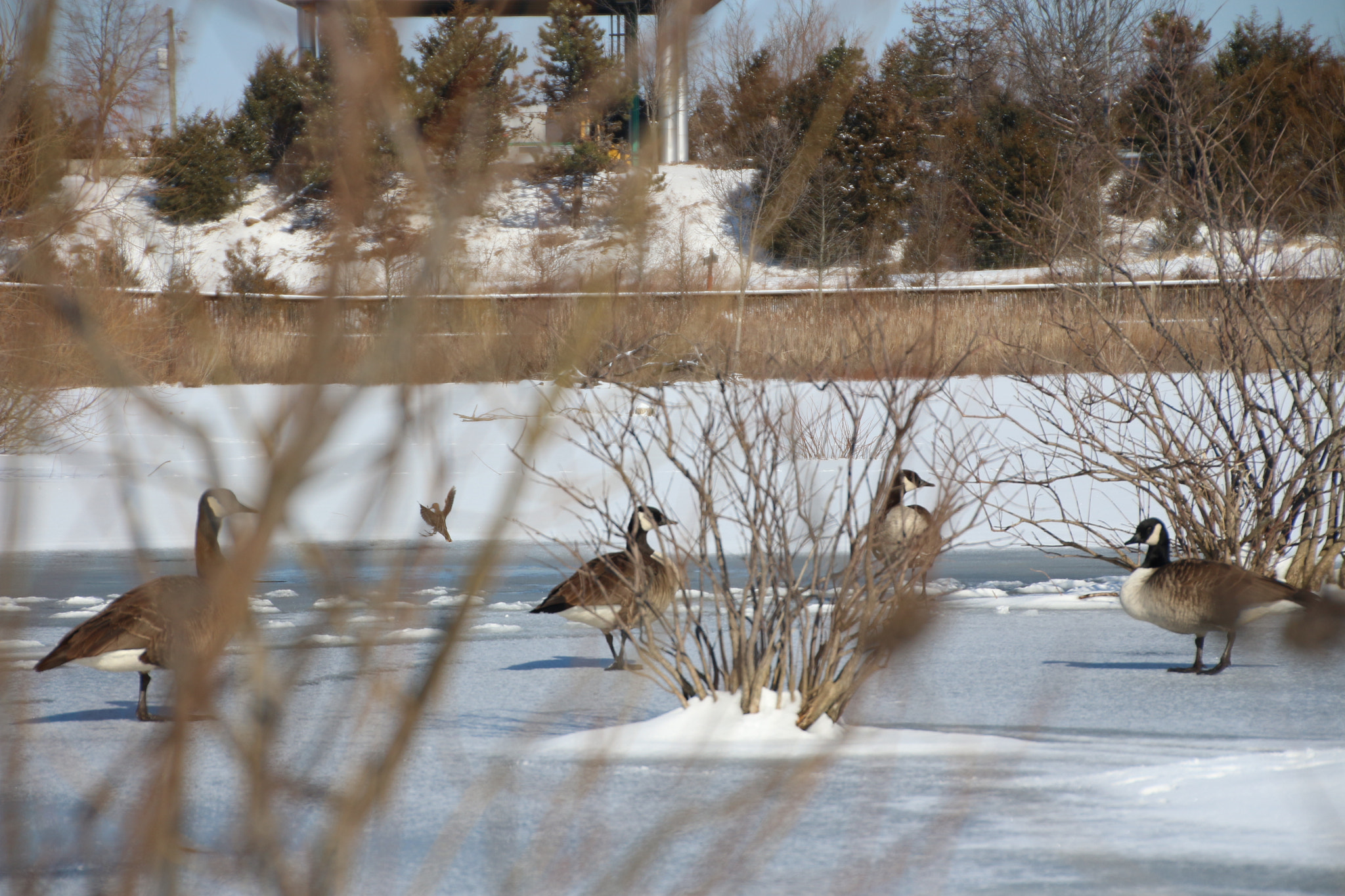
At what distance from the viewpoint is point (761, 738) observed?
140 inches

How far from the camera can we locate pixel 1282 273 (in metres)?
5.81

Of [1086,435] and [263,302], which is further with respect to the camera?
[1086,435]

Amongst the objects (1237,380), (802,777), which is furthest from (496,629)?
(802,777)

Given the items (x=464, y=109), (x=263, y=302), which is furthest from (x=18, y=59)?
(x=263, y=302)

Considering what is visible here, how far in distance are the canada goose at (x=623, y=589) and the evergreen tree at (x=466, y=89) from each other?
2513mm

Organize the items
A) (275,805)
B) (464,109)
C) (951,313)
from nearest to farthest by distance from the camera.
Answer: (464,109), (275,805), (951,313)

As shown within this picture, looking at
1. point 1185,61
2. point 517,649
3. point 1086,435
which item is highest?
point 1185,61

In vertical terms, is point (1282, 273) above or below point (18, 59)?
above

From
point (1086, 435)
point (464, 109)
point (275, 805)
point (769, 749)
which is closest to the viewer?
point (464, 109)

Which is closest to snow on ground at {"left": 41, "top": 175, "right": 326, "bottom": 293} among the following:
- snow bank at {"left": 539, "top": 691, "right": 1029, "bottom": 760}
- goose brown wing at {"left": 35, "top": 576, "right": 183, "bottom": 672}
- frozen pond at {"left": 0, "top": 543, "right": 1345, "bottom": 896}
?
frozen pond at {"left": 0, "top": 543, "right": 1345, "bottom": 896}

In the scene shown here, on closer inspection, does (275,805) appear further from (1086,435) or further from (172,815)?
(1086,435)

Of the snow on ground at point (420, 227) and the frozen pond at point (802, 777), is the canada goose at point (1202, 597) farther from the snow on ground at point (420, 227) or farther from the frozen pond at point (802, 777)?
the snow on ground at point (420, 227)

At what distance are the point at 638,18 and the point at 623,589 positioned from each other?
12.6 feet

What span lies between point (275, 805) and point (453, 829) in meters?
0.15
